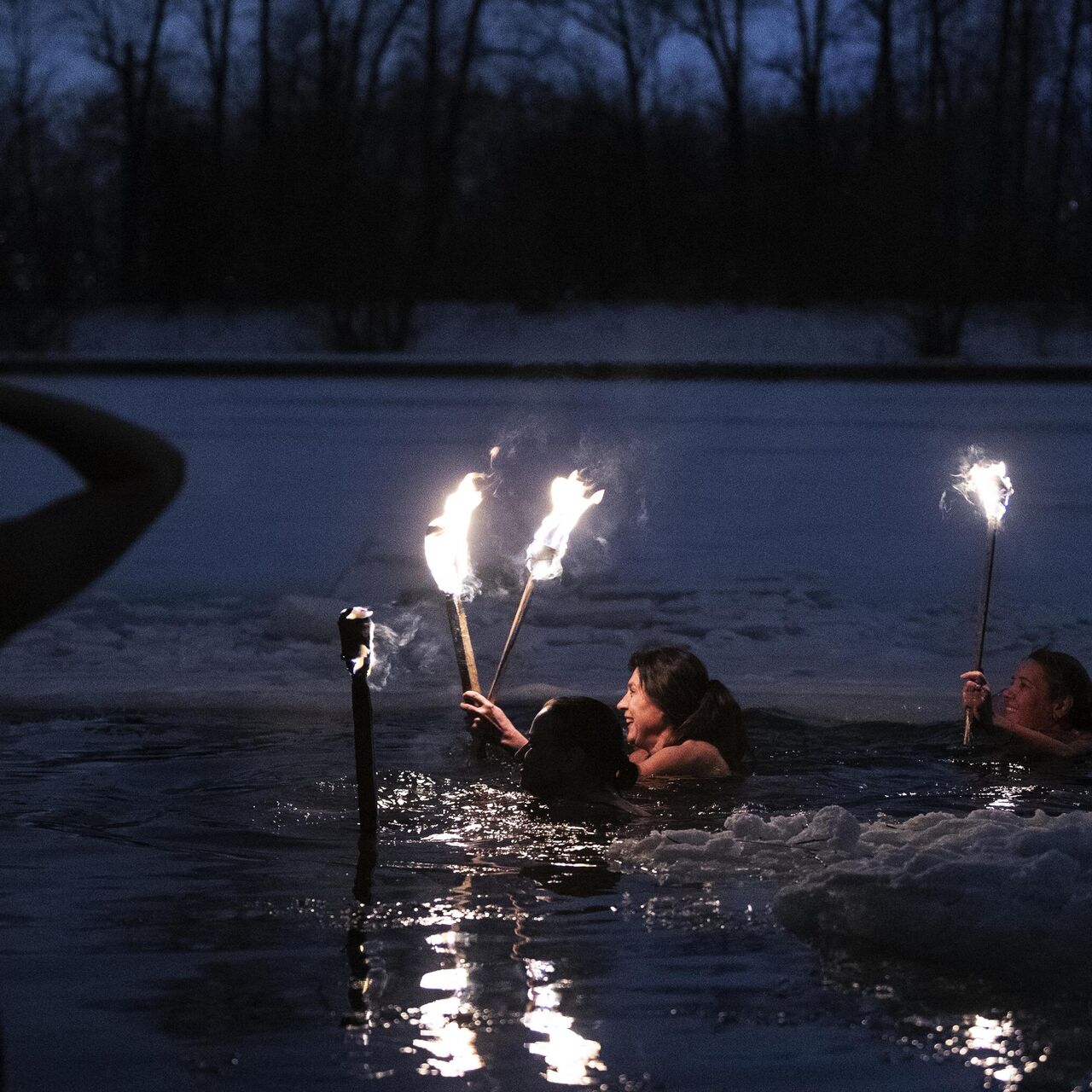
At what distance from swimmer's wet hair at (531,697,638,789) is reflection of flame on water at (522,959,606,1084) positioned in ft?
5.78

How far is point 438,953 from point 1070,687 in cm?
315

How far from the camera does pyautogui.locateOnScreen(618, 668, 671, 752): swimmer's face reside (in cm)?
613

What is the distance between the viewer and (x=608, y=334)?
33.2m

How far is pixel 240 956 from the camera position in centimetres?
404

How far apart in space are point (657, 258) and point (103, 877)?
1351 inches

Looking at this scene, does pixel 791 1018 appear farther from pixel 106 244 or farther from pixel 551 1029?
pixel 106 244

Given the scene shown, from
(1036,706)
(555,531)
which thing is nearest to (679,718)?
(555,531)

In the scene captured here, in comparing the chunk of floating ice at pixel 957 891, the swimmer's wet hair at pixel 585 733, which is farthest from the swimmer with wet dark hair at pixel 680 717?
the chunk of floating ice at pixel 957 891

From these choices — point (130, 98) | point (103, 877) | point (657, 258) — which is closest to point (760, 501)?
point (103, 877)

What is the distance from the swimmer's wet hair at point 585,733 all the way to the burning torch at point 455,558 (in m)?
0.25

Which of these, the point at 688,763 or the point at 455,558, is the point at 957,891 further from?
the point at 688,763

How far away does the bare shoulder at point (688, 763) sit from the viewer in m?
6.06

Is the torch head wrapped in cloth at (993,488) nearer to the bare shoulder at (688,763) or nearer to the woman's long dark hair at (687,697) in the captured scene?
the woman's long dark hair at (687,697)

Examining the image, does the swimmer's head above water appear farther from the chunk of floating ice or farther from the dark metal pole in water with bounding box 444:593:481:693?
the chunk of floating ice
